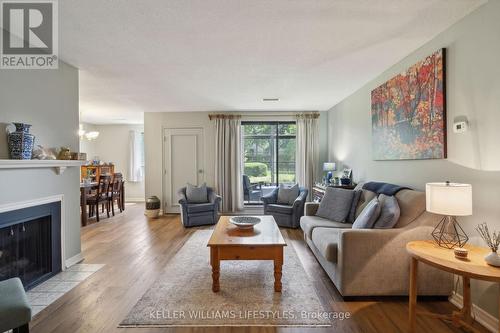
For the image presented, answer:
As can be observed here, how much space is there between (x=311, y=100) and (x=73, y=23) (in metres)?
4.00

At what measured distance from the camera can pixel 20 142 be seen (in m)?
2.41

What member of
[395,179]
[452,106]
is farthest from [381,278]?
[452,106]

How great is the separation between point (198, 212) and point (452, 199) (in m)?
4.17

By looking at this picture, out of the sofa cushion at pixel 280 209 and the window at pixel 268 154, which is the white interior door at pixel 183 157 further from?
the sofa cushion at pixel 280 209

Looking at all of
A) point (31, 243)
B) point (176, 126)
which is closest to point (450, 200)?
point (31, 243)

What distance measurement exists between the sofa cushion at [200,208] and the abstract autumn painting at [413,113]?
3.21 m

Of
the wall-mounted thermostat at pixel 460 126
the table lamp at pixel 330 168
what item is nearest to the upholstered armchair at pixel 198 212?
the table lamp at pixel 330 168

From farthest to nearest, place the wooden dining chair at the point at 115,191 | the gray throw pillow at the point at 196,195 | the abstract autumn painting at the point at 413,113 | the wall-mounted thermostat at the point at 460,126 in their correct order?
the wooden dining chair at the point at 115,191, the gray throw pillow at the point at 196,195, the abstract autumn painting at the point at 413,113, the wall-mounted thermostat at the point at 460,126

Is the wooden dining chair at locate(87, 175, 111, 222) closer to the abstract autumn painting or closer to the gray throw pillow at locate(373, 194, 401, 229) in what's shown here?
the gray throw pillow at locate(373, 194, 401, 229)

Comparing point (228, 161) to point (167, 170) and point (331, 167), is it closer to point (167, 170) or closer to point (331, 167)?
point (167, 170)

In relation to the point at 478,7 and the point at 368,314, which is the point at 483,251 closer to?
the point at 368,314

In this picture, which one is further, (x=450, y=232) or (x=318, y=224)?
(x=318, y=224)

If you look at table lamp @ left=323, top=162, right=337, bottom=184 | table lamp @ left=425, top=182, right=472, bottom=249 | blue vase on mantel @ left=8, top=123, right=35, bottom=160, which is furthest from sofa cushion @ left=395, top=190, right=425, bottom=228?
blue vase on mantel @ left=8, top=123, right=35, bottom=160

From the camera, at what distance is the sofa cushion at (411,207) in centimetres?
253
